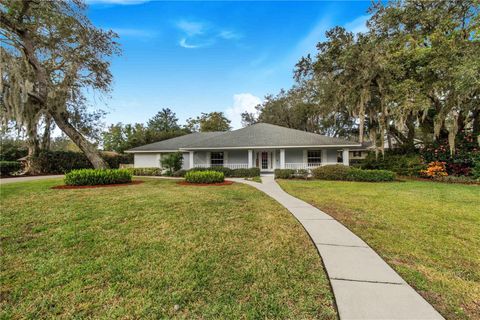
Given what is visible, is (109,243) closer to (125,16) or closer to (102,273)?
(102,273)

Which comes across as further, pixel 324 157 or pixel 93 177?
pixel 324 157

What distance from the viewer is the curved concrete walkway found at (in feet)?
6.35

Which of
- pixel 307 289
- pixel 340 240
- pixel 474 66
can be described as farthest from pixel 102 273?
pixel 474 66

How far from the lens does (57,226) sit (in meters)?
4.26

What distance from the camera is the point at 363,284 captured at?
236 centimetres

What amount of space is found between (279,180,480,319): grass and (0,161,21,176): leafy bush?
70.6 feet

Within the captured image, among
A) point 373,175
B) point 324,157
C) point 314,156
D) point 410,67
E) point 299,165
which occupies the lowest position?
point 373,175

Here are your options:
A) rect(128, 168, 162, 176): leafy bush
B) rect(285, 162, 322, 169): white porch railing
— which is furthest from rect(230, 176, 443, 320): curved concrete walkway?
rect(128, 168, 162, 176): leafy bush

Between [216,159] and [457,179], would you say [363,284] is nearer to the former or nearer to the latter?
[457,179]

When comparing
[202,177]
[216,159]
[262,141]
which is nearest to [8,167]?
[216,159]

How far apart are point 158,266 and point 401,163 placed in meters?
17.8

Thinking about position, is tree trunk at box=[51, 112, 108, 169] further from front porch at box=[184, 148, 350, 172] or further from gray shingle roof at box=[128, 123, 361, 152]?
front porch at box=[184, 148, 350, 172]

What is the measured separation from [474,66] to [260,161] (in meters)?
13.3

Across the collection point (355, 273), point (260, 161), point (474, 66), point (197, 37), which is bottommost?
point (355, 273)
